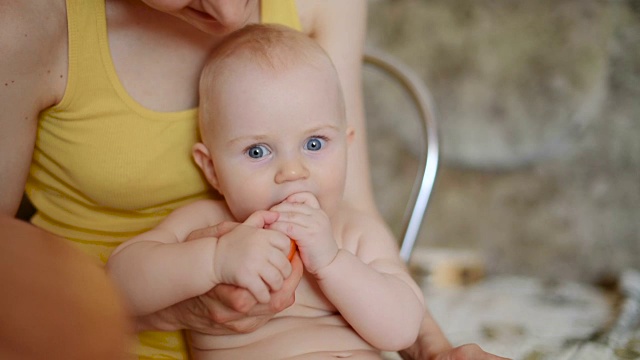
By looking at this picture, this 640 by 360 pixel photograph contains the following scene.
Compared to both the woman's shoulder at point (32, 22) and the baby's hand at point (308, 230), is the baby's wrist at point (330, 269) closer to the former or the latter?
the baby's hand at point (308, 230)

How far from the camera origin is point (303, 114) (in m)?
0.94

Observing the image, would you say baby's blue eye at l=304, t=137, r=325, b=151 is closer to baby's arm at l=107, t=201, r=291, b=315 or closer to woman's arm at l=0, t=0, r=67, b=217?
baby's arm at l=107, t=201, r=291, b=315

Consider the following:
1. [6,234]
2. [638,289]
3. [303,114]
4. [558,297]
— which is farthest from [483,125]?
[6,234]

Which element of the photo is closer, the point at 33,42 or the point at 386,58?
the point at 33,42

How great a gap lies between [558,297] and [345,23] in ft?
3.34

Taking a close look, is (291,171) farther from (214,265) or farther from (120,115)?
(120,115)

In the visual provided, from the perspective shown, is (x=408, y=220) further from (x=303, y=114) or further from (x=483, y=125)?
(x=483, y=125)

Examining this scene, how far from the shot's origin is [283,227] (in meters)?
0.86

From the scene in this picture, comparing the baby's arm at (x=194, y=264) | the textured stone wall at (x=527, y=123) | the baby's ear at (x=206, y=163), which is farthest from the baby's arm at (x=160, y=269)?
the textured stone wall at (x=527, y=123)

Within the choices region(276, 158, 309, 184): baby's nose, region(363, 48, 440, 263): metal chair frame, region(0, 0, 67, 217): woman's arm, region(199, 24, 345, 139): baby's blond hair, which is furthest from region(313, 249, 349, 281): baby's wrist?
region(363, 48, 440, 263): metal chair frame

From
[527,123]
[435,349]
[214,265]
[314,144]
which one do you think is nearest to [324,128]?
[314,144]

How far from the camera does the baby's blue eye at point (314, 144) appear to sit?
961 mm

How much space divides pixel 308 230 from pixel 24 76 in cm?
42

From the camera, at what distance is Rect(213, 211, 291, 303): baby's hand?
0.82m
